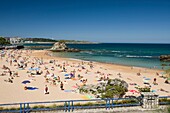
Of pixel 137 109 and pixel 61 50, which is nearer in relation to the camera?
pixel 137 109

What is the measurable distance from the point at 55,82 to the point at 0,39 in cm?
11405

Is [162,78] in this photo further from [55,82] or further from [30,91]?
[30,91]

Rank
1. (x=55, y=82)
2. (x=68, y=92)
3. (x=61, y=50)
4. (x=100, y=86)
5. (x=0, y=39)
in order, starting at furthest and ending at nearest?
(x=0, y=39) < (x=61, y=50) < (x=55, y=82) < (x=68, y=92) < (x=100, y=86)

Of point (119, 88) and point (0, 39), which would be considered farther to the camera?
point (0, 39)

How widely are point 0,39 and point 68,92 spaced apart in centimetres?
11884

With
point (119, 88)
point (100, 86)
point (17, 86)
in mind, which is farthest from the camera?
point (17, 86)

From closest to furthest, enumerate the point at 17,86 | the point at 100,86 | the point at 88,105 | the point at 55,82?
1. the point at 88,105
2. the point at 100,86
3. the point at 17,86
4. the point at 55,82

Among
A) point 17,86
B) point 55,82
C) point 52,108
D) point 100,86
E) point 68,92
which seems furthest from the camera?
point 55,82

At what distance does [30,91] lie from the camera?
72.4 ft

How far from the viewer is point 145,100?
39.5 feet

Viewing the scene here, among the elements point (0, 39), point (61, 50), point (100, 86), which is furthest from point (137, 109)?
point (0, 39)

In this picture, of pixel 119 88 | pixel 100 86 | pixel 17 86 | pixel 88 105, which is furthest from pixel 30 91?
pixel 88 105

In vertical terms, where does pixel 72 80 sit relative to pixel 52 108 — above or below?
below

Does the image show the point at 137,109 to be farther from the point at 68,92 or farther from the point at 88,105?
the point at 68,92
